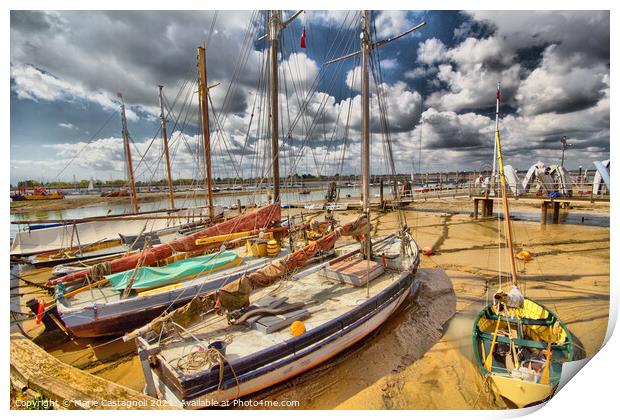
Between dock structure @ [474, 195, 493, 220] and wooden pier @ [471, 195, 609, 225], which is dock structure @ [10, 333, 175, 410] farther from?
dock structure @ [474, 195, 493, 220]

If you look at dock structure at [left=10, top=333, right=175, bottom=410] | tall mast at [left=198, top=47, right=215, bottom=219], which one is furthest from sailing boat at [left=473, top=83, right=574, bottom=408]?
tall mast at [left=198, top=47, right=215, bottom=219]

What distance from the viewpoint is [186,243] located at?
28.3ft

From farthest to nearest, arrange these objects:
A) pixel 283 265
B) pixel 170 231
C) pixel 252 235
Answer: pixel 170 231
pixel 252 235
pixel 283 265

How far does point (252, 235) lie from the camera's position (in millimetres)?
9375

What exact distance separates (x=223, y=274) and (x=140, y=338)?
11.7 feet

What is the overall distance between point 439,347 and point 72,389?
24.4ft

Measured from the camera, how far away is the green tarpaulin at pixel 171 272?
7.24 m

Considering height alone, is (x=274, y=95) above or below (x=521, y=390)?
above

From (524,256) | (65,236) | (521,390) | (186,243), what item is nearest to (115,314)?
(186,243)

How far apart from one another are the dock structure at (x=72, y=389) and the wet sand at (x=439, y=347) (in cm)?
149

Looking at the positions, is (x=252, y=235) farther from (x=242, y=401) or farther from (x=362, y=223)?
(x=242, y=401)

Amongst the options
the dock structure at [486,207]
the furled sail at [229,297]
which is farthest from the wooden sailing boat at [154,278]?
the dock structure at [486,207]

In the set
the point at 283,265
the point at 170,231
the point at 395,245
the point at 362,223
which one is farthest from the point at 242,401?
the point at 170,231

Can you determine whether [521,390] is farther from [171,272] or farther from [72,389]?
[171,272]
